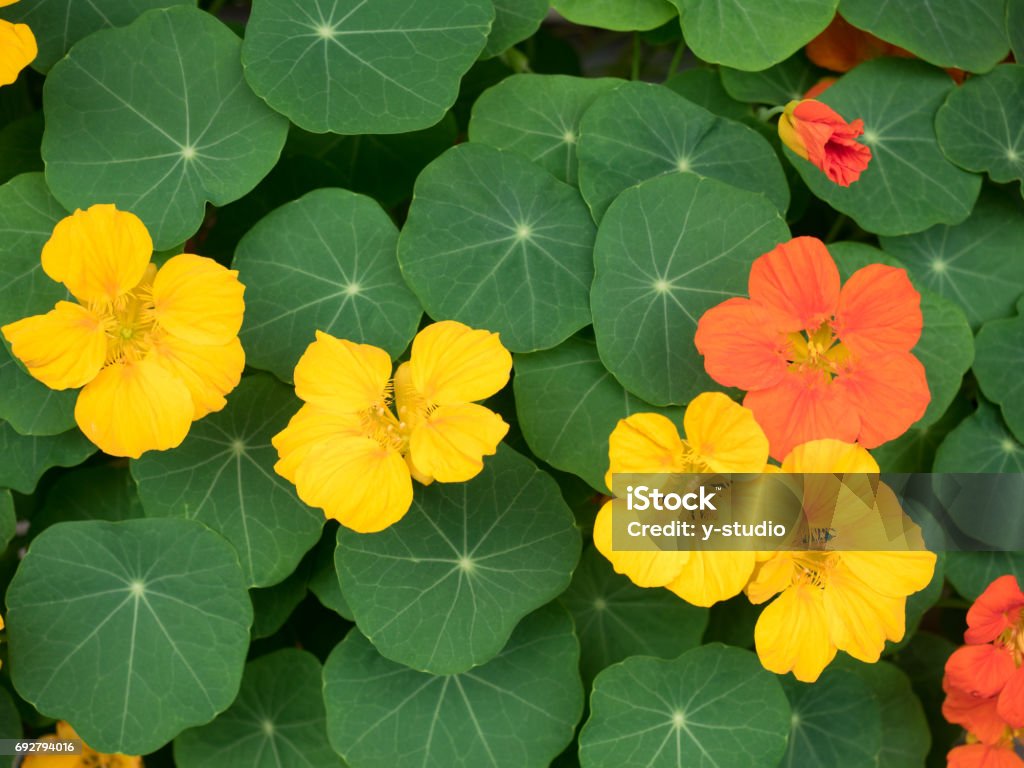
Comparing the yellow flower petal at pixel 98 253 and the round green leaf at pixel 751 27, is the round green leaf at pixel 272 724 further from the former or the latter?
the round green leaf at pixel 751 27

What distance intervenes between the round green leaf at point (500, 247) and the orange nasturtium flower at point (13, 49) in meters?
0.40

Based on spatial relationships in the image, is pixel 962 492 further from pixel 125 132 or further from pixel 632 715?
pixel 125 132

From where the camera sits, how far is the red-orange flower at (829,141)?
983 mm

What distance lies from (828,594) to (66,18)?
1.04 meters

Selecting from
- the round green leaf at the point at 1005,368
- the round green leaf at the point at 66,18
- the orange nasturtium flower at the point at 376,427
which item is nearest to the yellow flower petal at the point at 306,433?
the orange nasturtium flower at the point at 376,427

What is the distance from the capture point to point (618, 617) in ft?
3.71

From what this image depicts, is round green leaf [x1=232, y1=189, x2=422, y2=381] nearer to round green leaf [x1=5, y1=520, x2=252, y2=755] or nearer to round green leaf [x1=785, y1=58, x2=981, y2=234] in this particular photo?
round green leaf [x1=5, y1=520, x2=252, y2=755]

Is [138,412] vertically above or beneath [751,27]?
beneath

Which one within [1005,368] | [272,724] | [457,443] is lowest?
[272,724]

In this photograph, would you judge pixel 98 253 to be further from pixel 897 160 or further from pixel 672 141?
pixel 897 160

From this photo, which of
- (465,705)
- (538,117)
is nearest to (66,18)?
(538,117)

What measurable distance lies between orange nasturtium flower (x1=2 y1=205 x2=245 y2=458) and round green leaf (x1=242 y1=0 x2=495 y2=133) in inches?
9.5

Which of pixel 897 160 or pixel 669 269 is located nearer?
pixel 669 269

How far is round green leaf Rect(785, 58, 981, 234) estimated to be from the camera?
1.14 meters
